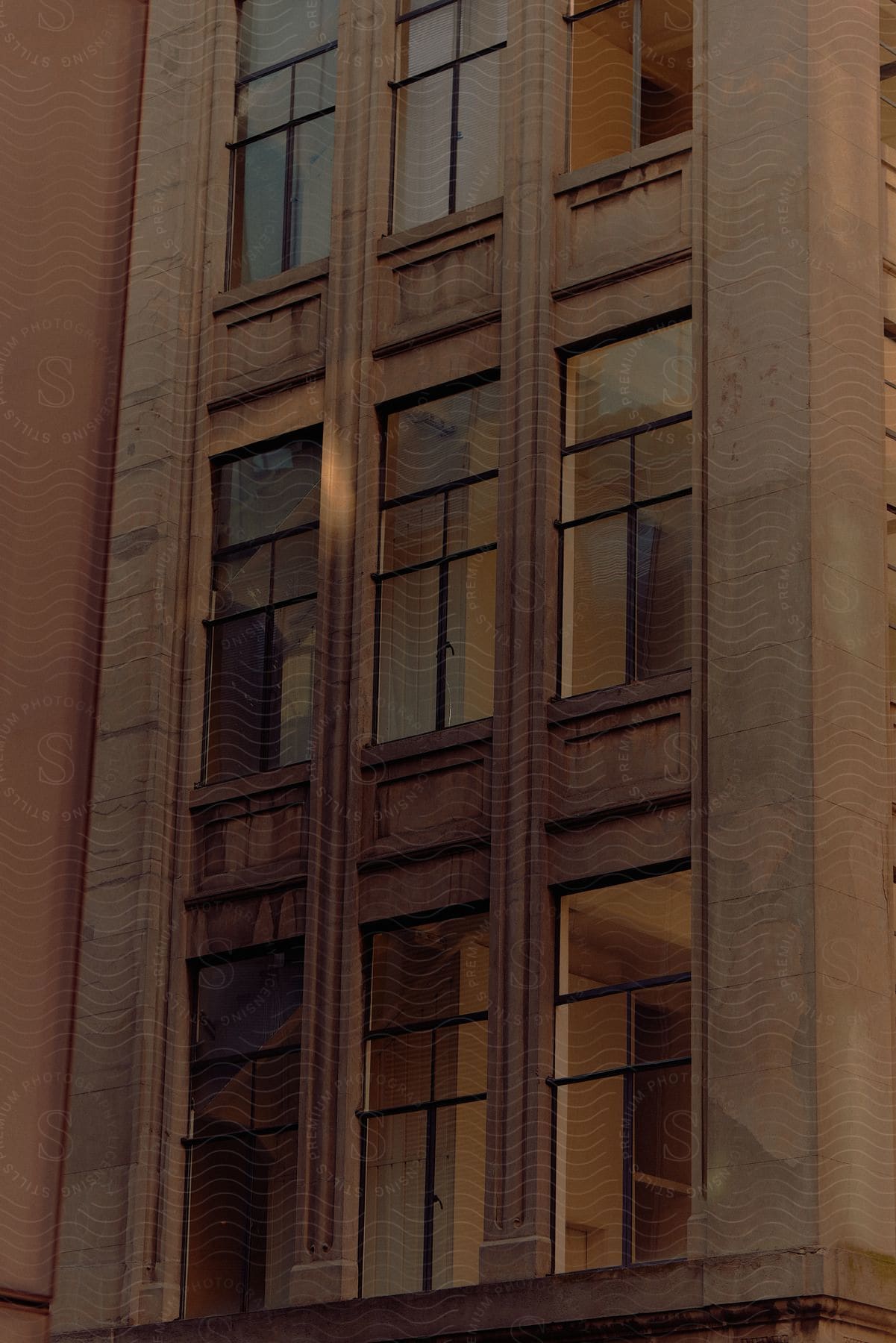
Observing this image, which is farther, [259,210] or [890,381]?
[259,210]

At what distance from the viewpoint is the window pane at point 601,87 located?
22.3 metres

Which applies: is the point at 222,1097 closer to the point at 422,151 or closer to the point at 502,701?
the point at 502,701

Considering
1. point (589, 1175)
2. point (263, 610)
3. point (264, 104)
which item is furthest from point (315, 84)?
point (589, 1175)

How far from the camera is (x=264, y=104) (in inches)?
1021

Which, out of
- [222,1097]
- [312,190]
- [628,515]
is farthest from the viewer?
[312,190]

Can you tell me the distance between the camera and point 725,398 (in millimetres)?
20016

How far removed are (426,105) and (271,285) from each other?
102 inches

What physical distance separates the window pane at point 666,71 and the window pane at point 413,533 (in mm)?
4175

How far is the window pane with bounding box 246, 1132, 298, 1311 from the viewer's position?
21359 mm

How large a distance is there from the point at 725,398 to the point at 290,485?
5960 mm

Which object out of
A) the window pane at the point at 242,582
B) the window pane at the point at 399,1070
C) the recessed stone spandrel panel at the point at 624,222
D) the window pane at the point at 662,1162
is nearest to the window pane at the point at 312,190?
the window pane at the point at 242,582

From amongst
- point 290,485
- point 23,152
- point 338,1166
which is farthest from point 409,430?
point 23,152

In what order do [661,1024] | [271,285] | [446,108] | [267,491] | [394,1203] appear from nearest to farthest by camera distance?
1. [661,1024]
2. [394,1203]
3. [446,108]
4. [267,491]
5. [271,285]

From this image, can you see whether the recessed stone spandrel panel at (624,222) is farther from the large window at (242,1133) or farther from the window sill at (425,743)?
the large window at (242,1133)
